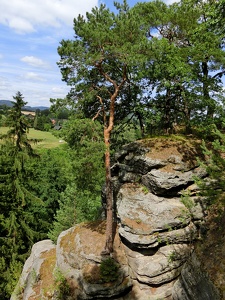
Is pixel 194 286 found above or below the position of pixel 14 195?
above

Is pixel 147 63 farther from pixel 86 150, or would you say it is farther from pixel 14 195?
pixel 14 195

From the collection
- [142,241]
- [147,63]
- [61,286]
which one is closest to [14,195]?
[61,286]

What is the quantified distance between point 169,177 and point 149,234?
3.22 metres

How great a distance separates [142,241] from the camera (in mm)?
12867

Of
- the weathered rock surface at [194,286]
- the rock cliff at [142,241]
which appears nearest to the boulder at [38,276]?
the rock cliff at [142,241]

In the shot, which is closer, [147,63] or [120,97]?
[147,63]

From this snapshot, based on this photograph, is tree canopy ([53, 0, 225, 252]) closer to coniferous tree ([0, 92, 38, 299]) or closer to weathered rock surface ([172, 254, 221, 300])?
weathered rock surface ([172, 254, 221, 300])

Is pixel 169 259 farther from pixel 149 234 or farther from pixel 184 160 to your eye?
pixel 184 160

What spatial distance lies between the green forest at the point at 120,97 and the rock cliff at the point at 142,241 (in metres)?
1.18

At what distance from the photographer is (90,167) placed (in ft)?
42.2

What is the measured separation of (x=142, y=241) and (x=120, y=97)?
372 inches

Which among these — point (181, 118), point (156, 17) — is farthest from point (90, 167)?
point (156, 17)

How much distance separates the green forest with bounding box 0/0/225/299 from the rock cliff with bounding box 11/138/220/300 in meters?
1.18


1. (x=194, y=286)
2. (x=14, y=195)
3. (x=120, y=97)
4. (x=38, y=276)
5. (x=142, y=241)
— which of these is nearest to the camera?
(x=194, y=286)
